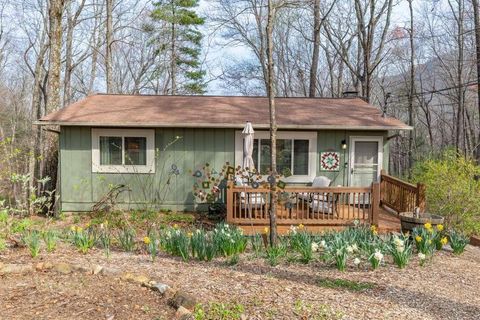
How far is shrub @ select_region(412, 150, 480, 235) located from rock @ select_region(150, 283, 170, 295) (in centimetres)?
596

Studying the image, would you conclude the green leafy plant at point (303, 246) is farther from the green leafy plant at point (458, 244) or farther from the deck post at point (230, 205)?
the green leafy plant at point (458, 244)

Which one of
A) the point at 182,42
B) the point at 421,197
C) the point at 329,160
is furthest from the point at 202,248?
the point at 182,42

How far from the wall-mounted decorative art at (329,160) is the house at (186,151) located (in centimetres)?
2

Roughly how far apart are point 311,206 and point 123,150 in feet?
15.4

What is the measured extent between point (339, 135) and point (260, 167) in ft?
6.89

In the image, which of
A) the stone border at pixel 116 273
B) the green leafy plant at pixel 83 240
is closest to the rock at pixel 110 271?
the stone border at pixel 116 273

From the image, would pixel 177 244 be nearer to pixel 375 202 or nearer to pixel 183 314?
pixel 183 314

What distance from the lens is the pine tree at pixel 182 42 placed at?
21234mm

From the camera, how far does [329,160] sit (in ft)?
31.0

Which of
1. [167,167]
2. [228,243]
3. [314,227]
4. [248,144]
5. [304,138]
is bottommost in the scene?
[314,227]

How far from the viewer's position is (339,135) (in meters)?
9.46

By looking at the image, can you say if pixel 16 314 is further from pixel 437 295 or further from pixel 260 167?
pixel 260 167

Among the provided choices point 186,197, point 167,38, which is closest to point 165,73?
point 167,38

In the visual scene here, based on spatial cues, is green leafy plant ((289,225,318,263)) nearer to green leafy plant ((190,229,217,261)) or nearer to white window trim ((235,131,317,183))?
green leafy plant ((190,229,217,261))
